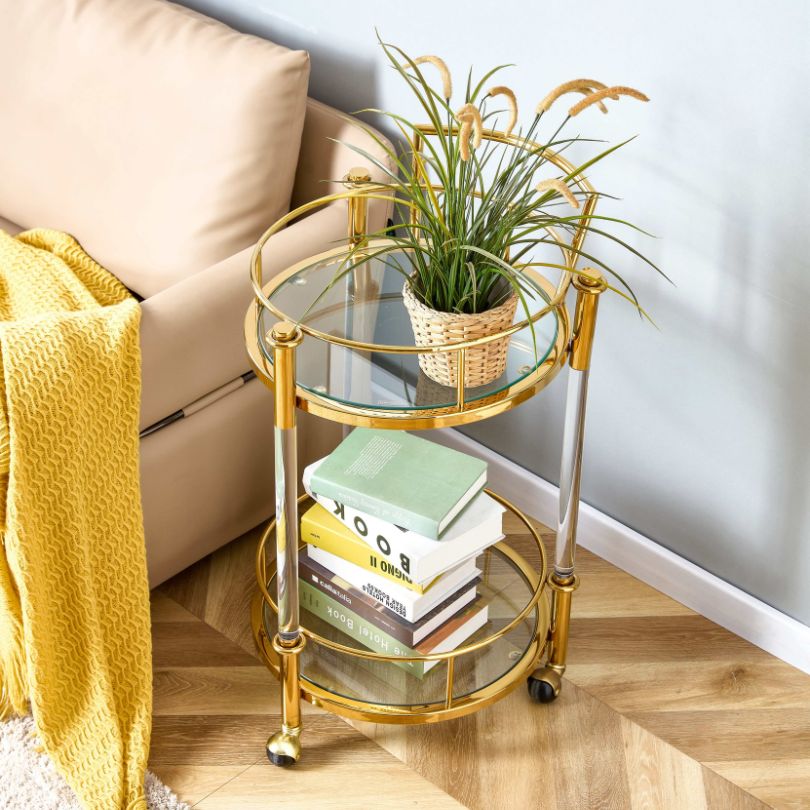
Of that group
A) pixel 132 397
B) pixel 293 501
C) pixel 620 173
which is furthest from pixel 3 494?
pixel 620 173

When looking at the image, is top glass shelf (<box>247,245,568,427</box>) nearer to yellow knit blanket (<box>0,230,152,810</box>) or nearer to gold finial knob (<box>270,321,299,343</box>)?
gold finial knob (<box>270,321,299,343</box>)

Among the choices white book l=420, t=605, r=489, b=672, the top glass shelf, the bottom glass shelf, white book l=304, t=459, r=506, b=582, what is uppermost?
the top glass shelf

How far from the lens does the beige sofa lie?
154cm

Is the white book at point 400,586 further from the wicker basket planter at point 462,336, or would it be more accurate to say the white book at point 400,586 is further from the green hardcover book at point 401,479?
the wicker basket planter at point 462,336

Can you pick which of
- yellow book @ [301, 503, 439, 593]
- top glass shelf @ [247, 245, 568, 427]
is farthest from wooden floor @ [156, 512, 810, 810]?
top glass shelf @ [247, 245, 568, 427]

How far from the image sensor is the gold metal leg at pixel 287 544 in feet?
3.86

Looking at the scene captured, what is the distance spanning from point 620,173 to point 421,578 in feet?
2.00

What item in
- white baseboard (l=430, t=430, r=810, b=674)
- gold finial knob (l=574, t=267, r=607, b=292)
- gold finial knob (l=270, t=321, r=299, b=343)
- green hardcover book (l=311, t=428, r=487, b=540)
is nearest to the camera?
gold finial knob (l=270, t=321, r=299, b=343)

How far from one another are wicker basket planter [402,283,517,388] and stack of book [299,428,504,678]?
20cm

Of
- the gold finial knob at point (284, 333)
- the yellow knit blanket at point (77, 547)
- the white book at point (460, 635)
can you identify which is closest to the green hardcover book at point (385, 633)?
the white book at point (460, 635)

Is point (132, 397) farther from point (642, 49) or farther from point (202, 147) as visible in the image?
point (642, 49)

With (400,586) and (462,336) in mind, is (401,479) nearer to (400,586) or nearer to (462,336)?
(400,586)

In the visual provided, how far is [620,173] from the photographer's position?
4.91 feet

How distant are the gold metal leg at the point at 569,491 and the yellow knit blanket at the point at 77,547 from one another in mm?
550
